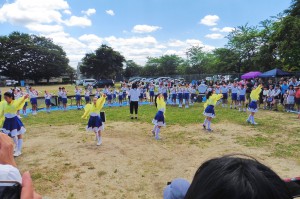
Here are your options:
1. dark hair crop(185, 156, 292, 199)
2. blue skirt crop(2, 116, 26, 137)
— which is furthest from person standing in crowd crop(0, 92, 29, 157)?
dark hair crop(185, 156, 292, 199)

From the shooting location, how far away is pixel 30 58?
56.8 m

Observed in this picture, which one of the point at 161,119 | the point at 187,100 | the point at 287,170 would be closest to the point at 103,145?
the point at 161,119

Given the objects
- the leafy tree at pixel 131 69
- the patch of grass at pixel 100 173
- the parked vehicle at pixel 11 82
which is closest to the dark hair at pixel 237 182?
the patch of grass at pixel 100 173

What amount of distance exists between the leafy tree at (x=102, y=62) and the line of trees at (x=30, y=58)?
37.9 ft

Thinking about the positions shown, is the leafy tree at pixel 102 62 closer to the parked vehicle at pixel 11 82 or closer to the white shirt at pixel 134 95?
the parked vehicle at pixel 11 82

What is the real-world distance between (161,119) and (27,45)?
54.1 meters

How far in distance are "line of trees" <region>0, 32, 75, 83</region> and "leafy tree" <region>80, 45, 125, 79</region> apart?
37.9 ft

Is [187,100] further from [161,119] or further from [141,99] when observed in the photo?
[161,119]

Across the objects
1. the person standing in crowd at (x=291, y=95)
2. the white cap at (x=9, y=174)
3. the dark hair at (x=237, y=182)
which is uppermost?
the dark hair at (x=237, y=182)

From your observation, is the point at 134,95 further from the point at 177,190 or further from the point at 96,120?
the point at 177,190

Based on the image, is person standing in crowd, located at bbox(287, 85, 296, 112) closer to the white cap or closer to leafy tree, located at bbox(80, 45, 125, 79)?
the white cap

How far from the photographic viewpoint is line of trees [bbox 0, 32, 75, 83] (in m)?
54.2

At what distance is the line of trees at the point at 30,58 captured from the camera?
178ft

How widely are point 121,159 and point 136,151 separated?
34.6 inches
